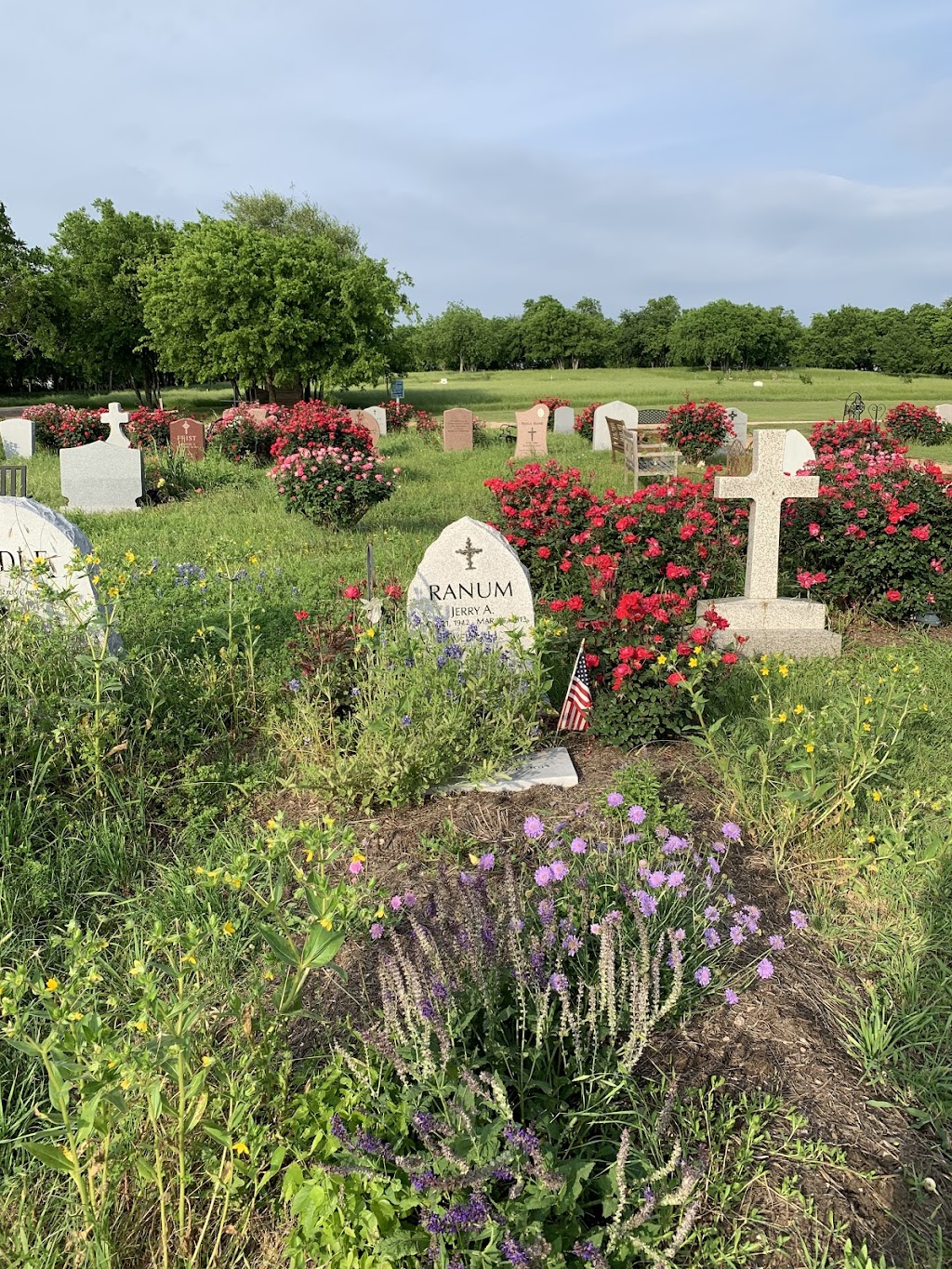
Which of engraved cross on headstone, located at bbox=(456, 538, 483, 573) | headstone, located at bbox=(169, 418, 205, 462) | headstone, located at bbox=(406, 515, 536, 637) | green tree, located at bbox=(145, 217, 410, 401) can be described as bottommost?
headstone, located at bbox=(406, 515, 536, 637)

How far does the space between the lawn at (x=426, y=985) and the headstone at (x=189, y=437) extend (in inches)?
421

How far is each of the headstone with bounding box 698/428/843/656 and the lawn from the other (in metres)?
1.27

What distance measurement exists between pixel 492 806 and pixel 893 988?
154 centimetres

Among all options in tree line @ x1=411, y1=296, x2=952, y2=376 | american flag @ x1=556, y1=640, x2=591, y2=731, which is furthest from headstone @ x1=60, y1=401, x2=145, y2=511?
tree line @ x1=411, y1=296, x2=952, y2=376

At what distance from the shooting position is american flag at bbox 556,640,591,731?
13.7ft

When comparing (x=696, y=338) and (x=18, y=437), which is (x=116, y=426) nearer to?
(x=18, y=437)

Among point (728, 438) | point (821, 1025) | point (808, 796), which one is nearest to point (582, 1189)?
point (821, 1025)

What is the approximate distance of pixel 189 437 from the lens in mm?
14656

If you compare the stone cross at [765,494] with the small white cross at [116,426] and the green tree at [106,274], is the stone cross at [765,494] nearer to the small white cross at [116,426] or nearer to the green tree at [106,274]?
the small white cross at [116,426]

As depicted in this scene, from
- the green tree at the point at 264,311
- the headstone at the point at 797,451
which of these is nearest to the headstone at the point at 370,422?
the green tree at the point at 264,311

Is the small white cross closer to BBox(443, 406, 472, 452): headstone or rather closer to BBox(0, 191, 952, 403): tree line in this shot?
BBox(443, 406, 472, 452): headstone

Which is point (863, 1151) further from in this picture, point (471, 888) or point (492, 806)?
point (492, 806)

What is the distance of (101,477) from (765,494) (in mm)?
8495

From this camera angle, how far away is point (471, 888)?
7.66 ft
